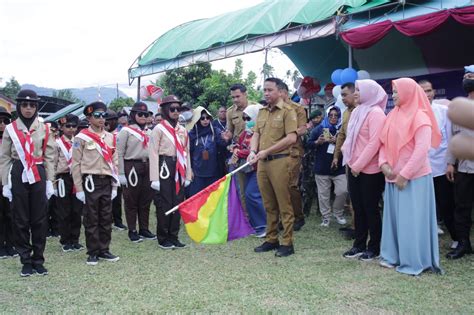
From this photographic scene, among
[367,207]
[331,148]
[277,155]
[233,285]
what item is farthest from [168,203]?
[331,148]

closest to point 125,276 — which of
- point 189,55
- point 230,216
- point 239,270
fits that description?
point 239,270

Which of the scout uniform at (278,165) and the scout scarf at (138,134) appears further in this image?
the scout scarf at (138,134)

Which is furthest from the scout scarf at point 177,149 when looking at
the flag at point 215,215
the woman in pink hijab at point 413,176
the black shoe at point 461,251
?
the black shoe at point 461,251

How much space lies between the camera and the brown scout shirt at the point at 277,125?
5.34 m

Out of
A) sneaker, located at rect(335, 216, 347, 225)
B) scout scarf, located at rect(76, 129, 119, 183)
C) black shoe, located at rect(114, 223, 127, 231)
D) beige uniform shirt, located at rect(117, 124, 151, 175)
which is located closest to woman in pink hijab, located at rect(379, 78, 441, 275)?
sneaker, located at rect(335, 216, 347, 225)

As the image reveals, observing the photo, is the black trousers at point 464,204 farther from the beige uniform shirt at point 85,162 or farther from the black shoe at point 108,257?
the beige uniform shirt at point 85,162

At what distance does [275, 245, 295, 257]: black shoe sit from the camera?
5.34m

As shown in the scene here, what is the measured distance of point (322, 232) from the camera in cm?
661

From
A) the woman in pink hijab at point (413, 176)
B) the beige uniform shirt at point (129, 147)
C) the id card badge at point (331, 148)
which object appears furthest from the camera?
the id card badge at point (331, 148)

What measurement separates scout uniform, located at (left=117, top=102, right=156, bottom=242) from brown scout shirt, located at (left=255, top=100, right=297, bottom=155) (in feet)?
6.73

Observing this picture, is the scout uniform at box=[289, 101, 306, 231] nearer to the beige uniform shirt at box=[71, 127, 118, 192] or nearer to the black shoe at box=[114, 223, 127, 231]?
the beige uniform shirt at box=[71, 127, 118, 192]

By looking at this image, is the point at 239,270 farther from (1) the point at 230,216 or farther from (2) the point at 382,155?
(2) the point at 382,155

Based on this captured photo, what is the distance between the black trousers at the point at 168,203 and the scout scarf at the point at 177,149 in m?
0.06

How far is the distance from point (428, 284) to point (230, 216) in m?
2.45
